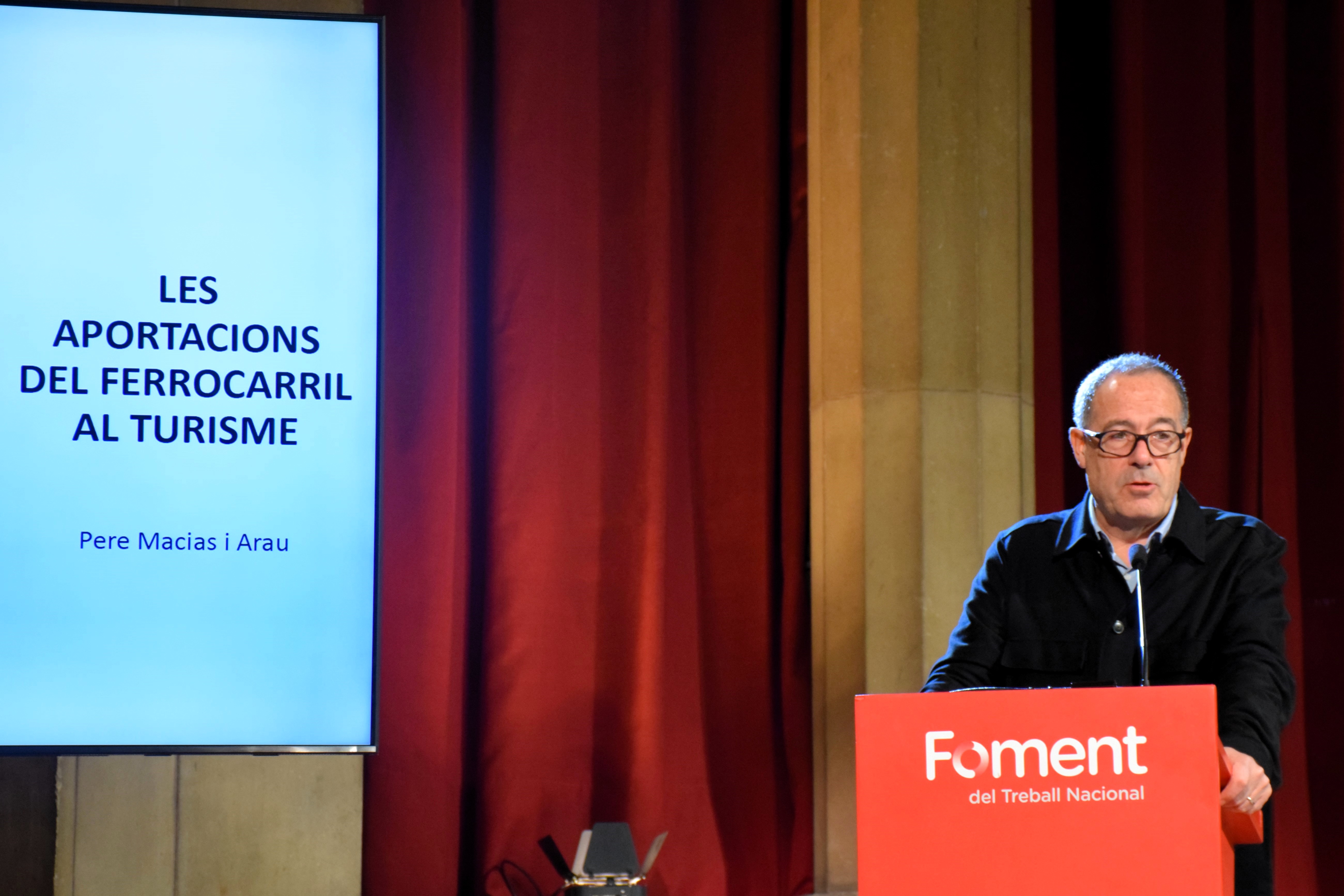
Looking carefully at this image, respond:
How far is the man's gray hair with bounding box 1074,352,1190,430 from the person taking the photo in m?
2.27

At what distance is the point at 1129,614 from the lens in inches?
88.7

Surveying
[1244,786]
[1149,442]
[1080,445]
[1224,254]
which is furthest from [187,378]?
[1224,254]

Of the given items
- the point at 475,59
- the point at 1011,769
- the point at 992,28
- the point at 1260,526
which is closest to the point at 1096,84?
the point at 992,28

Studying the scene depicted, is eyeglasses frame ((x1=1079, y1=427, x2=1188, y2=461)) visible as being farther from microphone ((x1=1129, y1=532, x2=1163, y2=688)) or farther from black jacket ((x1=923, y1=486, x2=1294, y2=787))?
microphone ((x1=1129, y1=532, x2=1163, y2=688))

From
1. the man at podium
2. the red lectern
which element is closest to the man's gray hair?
the man at podium

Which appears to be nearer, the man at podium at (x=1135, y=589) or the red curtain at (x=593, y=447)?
the man at podium at (x=1135, y=589)

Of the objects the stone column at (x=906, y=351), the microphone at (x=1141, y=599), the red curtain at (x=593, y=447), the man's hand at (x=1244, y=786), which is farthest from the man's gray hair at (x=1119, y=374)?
the red curtain at (x=593, y=447)

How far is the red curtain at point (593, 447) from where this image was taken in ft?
11.0

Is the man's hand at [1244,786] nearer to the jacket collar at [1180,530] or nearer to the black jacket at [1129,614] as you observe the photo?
the black jacket at [1129,614]

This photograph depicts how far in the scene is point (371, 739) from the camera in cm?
288

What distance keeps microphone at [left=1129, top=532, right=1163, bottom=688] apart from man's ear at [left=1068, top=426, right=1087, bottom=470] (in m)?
0.33

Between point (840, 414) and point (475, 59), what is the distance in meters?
1.31

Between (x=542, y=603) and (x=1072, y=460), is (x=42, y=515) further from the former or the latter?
(x=1072, y=460)

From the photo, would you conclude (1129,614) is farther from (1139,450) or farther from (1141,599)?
(1141,599)
